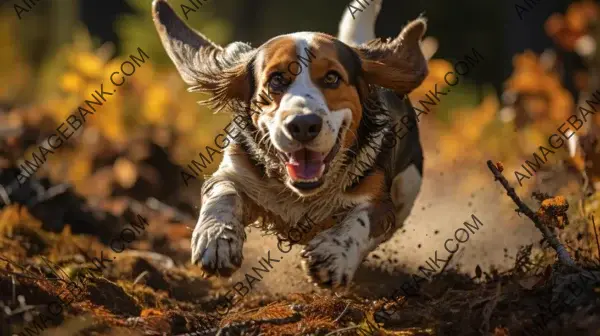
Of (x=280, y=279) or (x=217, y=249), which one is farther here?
(x=280, y=279)

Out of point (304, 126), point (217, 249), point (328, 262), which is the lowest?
point (217, 249)

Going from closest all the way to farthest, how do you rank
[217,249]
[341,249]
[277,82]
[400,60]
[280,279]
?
1. [217,249]
2. [341,249]
3. [277,82]
4. [400,60]
5. [280,279]

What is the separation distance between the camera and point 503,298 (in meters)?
3.58

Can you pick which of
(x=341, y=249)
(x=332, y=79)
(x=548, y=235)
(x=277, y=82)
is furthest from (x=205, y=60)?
(x=548, y=235)

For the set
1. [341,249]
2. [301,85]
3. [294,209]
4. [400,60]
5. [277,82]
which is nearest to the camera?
[341,249]

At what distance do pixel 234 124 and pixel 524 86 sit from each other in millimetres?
4305

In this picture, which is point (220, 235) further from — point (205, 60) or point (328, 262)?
point (205, 60)

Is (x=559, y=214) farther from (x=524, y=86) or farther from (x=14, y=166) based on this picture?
(x=524, y=86)

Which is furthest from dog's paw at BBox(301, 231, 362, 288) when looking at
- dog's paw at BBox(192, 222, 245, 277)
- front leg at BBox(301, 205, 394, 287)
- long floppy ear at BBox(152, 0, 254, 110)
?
long floppy ear at BBox(152, 0, 254, 110)

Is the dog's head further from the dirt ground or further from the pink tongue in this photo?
the dirt ground

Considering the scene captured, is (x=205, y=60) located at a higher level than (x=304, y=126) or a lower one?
higher

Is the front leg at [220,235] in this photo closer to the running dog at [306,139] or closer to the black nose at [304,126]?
the running dog at [306,139]

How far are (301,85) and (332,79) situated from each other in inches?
7.9

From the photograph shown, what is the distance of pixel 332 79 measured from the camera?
4180mm
